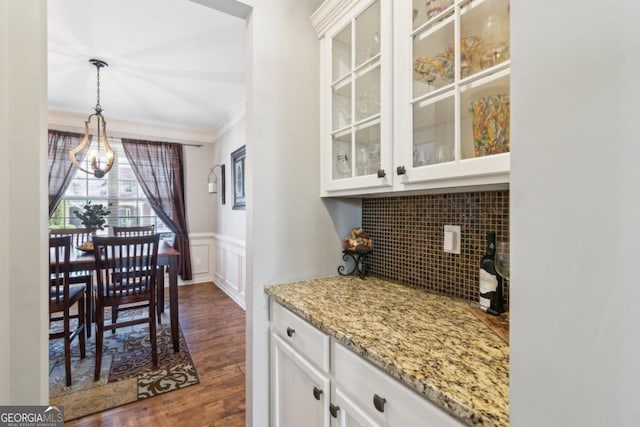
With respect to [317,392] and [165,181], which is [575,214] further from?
[165,181]

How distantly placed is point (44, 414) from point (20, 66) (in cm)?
119

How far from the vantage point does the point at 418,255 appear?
56.0 inches

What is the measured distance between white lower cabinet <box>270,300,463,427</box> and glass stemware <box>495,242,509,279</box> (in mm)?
576

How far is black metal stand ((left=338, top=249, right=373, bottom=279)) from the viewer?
1.55m

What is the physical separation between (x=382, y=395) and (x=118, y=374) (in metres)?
2.23

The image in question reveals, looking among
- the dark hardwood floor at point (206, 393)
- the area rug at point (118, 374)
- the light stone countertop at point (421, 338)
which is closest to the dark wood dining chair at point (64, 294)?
the area rug at point (118, 374)

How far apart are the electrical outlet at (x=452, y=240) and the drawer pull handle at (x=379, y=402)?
0.73m

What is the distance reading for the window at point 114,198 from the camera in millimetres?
3836

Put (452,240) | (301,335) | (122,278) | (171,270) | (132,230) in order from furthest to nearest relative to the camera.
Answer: (132,230), (171,270), (122,278), (452,240), (301,335)

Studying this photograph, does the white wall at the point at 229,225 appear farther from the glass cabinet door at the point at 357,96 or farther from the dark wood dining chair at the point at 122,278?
the glass cabinet door at the point at 357,96

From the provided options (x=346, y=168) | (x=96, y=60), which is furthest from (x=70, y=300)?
(x=346, y=168)

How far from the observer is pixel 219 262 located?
439 centimetres

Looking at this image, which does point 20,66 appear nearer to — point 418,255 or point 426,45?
point 426,45

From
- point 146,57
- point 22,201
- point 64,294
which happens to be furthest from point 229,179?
point 22,201
